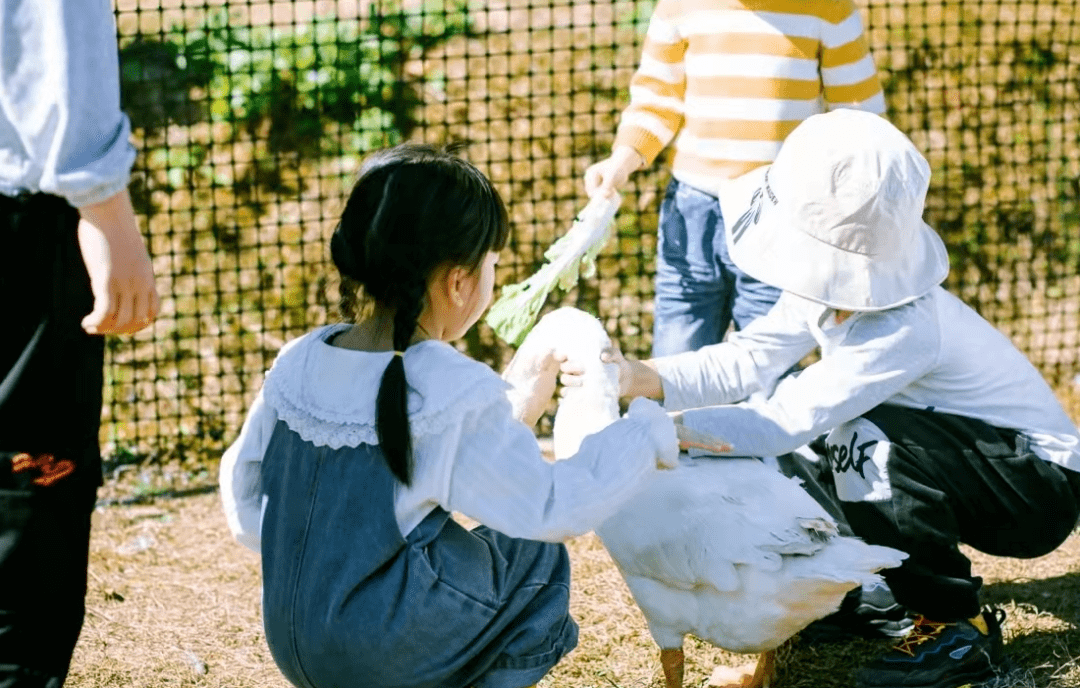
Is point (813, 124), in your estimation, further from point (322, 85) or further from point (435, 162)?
point (322, 85)

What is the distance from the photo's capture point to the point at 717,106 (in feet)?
11.6

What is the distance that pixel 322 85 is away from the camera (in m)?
6.04

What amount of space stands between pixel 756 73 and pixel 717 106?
0.13 metres

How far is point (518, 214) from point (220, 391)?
146cm

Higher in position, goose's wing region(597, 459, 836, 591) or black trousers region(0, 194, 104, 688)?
black trousers region(0, 194, 104, 688)

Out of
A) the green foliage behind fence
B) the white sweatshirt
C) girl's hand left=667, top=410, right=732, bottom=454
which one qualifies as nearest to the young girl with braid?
girl's hand left=667, top=410, right=732, bottom=454

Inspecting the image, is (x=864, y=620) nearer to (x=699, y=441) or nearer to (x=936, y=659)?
(x=936, y=659)

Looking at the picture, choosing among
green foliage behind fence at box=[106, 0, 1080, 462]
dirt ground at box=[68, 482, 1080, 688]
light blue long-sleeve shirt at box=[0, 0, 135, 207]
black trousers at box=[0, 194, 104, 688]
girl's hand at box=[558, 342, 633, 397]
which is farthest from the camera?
green foliage behind fence at box=[106, 0, 1080, 462]

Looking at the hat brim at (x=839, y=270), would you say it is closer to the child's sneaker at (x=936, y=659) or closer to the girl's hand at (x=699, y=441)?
the girl's hand at (x=699, y=441)

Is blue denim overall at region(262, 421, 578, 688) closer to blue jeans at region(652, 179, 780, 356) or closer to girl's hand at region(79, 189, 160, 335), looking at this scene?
girl's hand at region(79, 189, 160, 335)

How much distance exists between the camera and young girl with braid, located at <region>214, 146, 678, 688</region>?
219 cm

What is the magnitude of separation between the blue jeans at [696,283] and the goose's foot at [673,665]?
1065 millimetres

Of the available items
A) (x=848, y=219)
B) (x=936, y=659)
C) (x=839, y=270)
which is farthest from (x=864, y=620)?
(x=848, y=219)

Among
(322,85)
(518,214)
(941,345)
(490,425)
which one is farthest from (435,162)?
(322,85)
